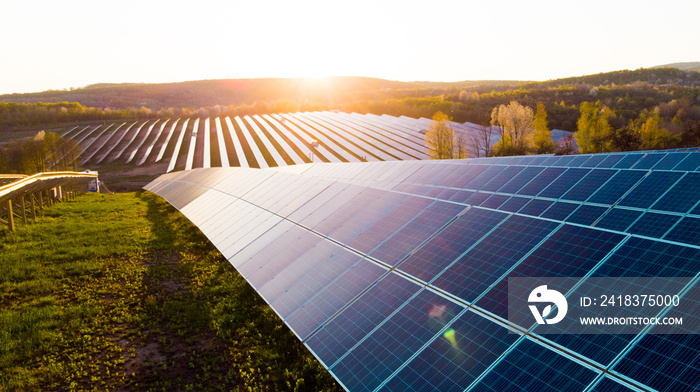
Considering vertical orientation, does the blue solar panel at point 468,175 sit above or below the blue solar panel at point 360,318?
above

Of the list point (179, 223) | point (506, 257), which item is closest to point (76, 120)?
point (179, 223)

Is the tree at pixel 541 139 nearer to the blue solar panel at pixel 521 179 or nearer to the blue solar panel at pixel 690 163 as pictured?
the blue solar panel at pixel 521 179

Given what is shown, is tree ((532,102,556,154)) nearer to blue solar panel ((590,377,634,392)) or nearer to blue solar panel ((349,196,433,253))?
blue solar panel ((349,196,433,253))

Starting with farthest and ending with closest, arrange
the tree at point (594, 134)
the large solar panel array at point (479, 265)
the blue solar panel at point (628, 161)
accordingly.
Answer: the tree at point (594, 134) → the blue solar panel at point (628, 161) → the large solar panel array at point (479, 265)

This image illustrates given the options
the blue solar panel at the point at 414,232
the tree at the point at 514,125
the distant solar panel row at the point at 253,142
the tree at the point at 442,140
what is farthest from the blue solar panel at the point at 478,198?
the distant solar panel row at the point at 253,142

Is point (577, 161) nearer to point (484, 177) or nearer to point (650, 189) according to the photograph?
point (484, 177)

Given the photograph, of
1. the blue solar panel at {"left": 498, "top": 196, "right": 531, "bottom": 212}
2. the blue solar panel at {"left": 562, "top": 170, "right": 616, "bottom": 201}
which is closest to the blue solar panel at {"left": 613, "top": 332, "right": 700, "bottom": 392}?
the blue solar panel at {"left": 498, "top": 196, "right": 531, "bottom": 212}

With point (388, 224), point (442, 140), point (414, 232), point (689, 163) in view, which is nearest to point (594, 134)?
point (442, 140)
